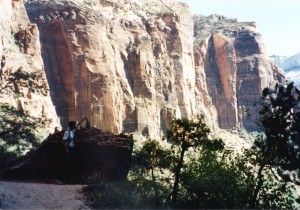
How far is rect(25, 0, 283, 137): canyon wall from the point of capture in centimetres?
5609

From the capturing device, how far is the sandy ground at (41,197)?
12.2 meters

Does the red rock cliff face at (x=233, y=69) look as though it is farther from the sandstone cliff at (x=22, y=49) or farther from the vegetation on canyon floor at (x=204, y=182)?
the vegetation on canyon floor at (x=204, y=182)

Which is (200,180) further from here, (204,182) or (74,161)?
(74,161)

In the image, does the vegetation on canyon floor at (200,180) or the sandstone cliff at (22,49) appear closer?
the vegetation on canyon floor at (200,180)

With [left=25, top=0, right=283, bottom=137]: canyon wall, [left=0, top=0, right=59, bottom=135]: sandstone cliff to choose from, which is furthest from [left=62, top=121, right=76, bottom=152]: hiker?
[left=25, top=0, right=283, bottom=137]: canyon wall

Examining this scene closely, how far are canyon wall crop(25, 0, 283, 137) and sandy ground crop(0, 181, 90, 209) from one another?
38.9 m

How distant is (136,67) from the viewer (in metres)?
66.9

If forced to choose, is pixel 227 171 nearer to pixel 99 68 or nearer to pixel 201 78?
pixel 99 68

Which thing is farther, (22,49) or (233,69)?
(233,69)

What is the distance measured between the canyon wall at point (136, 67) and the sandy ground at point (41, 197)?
1532 inches

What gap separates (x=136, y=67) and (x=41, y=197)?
178 feet

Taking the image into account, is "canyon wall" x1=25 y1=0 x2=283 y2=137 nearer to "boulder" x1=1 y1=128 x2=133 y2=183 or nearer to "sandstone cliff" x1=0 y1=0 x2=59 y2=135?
"sandstone cliff" x1=0 y1=0 x2=59 y2=135

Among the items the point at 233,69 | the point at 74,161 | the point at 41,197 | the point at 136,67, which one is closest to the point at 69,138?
the point at 74,161

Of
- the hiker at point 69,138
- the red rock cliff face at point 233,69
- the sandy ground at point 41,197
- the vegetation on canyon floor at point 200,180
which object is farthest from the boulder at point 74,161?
the red rock cliff face at point 233,69
